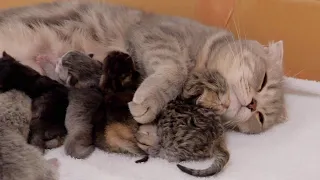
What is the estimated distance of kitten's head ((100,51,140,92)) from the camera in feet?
6.29

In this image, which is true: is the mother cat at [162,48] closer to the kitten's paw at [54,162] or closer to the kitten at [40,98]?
the kitten at [40,98]

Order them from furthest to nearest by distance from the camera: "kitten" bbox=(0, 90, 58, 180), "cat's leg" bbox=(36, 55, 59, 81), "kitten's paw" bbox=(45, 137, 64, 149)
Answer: "cat's leg" bbox=(36, 55, 59, 81) → "kitten's paw" bbox=(45, 137, 64, 149) → "kitten" bbox=(0, 90, 58, 180)

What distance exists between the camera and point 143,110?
1.80 metres

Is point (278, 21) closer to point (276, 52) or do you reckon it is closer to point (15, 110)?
point (276, 52)

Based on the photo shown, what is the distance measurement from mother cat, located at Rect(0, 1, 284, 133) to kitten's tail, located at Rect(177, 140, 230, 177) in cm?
17

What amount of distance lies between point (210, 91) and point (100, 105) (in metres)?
0.38

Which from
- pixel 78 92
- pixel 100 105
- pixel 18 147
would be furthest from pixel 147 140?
pixel 18 147

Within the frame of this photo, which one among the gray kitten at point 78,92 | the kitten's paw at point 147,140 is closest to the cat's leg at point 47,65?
the gray kitten at point 78,92

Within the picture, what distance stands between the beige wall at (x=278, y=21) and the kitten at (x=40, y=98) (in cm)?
95

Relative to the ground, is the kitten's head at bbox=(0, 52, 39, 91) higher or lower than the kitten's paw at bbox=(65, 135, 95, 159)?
higher

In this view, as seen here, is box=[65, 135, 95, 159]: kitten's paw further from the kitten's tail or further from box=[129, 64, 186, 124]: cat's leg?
the kitten's tail

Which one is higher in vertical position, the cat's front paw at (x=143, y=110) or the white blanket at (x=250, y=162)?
the cat's front paw at (x=143, y=110)

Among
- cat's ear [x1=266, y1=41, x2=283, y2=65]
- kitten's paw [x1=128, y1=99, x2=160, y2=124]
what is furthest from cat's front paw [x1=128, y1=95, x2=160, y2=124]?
cat's ear [x1=266, y1=41, x2=283, y2=65]

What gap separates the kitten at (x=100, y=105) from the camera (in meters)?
1.80
